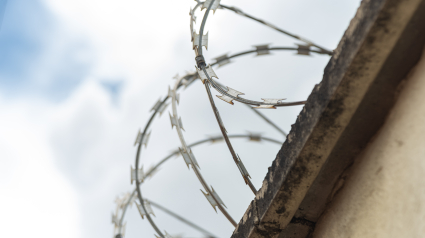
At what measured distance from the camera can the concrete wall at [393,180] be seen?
2170 mm

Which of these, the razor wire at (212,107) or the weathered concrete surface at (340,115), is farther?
the razor wire at (212,107)

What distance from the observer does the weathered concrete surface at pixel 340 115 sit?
7.49 feet

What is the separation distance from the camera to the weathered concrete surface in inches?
89.9

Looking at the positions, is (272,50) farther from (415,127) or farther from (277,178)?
(415,127)

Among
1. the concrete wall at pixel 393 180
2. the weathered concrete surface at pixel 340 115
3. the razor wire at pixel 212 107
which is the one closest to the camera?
the concrete wall at pixel 393 180

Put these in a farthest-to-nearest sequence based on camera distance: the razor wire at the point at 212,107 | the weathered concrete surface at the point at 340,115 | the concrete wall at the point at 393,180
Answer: the razor wire at the point at 212,107
the weathered concrete surface at the point at 340,115
the concrete wall at the point at 393,180

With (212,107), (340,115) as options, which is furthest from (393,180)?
(212,107)

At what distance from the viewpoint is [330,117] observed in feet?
8.30

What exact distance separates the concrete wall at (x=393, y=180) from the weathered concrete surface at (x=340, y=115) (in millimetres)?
95

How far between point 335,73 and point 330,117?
0.30 meters

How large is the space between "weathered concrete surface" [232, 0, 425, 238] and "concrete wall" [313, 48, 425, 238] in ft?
0.31

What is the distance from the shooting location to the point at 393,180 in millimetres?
2336

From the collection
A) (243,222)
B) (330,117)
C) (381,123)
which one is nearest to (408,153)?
(381,123)

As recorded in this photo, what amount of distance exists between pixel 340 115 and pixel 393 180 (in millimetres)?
521
